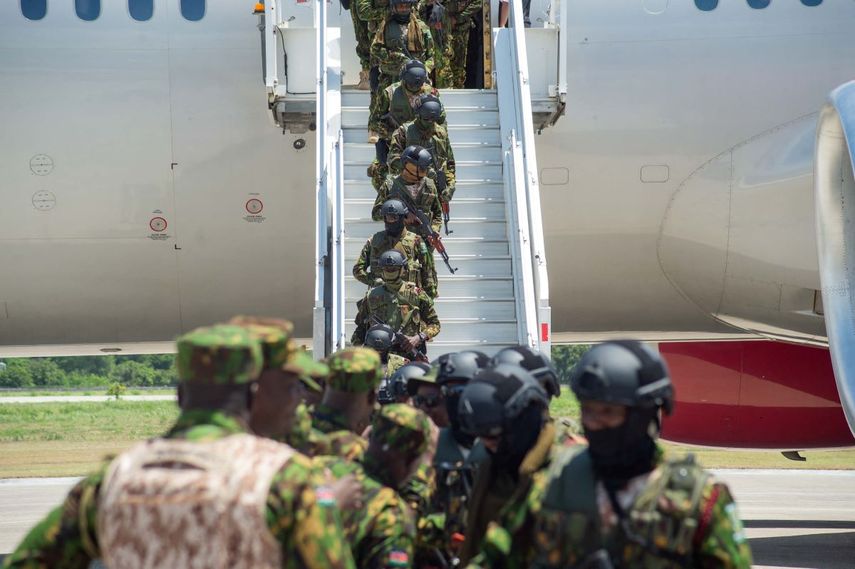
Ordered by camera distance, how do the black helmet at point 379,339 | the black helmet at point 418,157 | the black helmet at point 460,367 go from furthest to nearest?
1. the black helmet at point 418,157
2. the black helmet at point 379,339
3. the black helmet at point 460,367

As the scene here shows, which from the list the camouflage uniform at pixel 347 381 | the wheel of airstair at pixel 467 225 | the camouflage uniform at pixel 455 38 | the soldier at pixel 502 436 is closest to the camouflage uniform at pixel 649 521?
the soldier at pixel 502 436

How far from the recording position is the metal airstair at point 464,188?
1040cm

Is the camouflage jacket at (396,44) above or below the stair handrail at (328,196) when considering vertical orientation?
above

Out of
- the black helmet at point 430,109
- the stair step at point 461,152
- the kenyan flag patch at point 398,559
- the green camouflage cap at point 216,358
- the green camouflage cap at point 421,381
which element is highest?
the black helmet at point 430,109

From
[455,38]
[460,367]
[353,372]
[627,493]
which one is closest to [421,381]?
[460,367]

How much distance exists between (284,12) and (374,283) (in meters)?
3.47

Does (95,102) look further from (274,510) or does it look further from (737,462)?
(737,462)

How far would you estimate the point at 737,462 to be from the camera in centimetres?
2502

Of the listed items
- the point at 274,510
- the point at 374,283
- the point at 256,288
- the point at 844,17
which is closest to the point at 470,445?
the point at 274,510

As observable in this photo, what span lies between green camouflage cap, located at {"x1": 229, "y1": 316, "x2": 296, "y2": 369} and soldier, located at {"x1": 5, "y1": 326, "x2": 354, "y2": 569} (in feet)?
0.74

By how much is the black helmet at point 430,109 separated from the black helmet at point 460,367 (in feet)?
16.0

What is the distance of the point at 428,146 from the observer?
10602 millimetres

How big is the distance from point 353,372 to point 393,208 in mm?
4634

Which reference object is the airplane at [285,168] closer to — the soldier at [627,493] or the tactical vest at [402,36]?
the tactical vest at [402,36]
